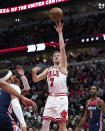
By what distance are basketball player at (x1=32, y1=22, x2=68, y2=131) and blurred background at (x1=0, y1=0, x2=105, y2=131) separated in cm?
782

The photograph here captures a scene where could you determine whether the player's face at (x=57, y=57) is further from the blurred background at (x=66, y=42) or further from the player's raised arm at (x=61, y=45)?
the blurred background at (x=66, y=42)

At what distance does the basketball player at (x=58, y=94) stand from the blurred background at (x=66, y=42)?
7.82 meters

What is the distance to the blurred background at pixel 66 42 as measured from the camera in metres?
17.8

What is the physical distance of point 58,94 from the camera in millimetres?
6598

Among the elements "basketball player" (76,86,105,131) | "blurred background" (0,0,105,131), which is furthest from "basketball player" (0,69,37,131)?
"blurred background" (0,0,105,131)

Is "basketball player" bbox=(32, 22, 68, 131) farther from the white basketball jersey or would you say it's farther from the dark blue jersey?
the dark blue jersey

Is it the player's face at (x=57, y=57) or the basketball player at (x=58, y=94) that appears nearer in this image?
the basketball player at (x=58, y=94)

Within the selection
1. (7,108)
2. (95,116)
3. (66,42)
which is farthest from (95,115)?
(66,42)

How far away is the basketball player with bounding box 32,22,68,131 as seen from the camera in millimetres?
6496

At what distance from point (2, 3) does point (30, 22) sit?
123 inches

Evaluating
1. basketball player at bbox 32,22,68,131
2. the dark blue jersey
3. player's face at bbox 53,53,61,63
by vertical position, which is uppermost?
player's face at bbox 53,53,61,63

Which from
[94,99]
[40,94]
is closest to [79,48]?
[40,94]

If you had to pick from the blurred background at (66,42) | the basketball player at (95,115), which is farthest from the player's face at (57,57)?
the blurred background at (66,42)

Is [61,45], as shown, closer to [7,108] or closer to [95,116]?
[95,116]
